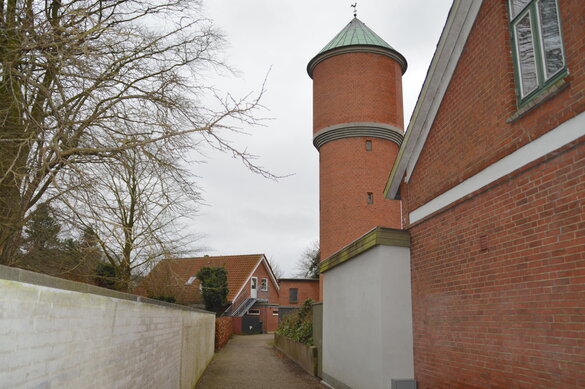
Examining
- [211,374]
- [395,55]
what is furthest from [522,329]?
[395,55]

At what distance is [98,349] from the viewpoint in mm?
4191

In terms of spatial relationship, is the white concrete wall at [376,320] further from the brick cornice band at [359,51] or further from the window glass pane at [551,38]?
the brick cornice band at [359,51]

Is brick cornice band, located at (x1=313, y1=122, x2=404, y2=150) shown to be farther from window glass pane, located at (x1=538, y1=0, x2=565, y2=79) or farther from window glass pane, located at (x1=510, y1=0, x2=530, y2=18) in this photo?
window glass pane, located at (x1=538, y1=0, x2=565, y2=79)

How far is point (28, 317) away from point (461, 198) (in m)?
6.18

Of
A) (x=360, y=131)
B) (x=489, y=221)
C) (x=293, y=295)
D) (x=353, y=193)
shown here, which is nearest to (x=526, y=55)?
(x=489, y=221)

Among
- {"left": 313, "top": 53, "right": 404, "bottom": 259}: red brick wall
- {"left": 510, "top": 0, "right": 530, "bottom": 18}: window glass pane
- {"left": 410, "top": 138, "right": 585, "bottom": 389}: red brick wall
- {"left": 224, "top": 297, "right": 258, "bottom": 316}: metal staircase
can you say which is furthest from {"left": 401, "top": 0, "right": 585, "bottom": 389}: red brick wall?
{"left": 224, "top": 297, "right": 258, "bottom": 316}: metal staircase

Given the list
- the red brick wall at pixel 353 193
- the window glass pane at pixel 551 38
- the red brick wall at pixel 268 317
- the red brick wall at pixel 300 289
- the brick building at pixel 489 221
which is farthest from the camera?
the red brick wall at pixel 300 289

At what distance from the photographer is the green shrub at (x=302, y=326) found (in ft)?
58.6

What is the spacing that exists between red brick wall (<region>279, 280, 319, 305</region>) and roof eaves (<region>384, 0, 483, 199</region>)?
33277mm

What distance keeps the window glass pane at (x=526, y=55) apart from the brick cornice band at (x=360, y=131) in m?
15.7

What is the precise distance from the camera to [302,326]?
1906 cm

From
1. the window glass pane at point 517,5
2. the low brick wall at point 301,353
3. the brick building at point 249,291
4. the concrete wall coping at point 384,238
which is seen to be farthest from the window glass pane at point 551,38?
the brick building at point 249,291

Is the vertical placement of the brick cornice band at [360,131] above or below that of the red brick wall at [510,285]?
above

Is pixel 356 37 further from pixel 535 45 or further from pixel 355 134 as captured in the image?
pixel 535 45
